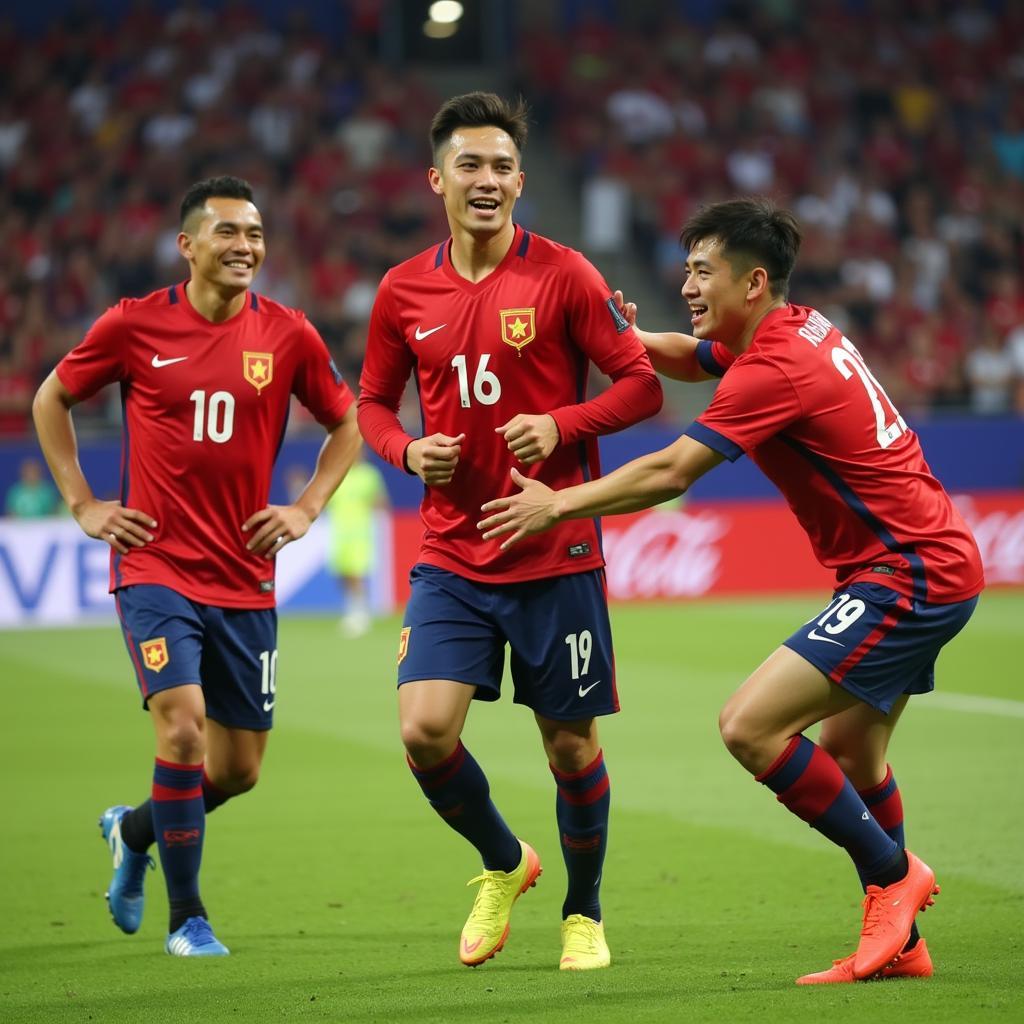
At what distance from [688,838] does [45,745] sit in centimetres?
503

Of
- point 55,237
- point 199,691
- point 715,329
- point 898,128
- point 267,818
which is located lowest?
point 267,818

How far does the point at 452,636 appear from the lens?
539 centimetres

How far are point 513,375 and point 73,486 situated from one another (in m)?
1.92

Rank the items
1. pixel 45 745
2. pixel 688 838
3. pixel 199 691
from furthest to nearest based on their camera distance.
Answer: pixel 45 745 → pixel 688 838 → pixel 199 691

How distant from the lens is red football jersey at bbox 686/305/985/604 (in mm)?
4988

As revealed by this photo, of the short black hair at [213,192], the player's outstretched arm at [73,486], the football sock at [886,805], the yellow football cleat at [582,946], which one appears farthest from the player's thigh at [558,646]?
the short black hair at [213,192]

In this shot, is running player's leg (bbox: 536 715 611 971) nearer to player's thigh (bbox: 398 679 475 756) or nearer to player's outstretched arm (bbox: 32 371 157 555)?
player's thigh (bbox: 398 679 475 756)

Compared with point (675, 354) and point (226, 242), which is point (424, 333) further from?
point (226, 242)

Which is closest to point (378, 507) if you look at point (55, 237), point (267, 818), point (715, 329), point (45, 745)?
point (55, 237)

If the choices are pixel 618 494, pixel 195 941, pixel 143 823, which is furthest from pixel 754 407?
pixel 143 823

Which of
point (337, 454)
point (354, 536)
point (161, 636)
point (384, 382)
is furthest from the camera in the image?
point (354, 536)

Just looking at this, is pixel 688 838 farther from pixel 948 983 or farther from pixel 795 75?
pixel 795 75

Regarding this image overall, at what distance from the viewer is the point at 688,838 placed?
312 inches

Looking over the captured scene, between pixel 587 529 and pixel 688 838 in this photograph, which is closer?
pixel 587 529
